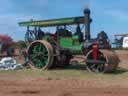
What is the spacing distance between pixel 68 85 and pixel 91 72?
14.4ft

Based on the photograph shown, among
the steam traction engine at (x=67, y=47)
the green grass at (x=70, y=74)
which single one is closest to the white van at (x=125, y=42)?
the steam traction engine at (x=67, y=47)

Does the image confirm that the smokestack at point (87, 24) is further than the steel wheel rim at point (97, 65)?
Yes

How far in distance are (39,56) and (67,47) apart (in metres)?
1.33

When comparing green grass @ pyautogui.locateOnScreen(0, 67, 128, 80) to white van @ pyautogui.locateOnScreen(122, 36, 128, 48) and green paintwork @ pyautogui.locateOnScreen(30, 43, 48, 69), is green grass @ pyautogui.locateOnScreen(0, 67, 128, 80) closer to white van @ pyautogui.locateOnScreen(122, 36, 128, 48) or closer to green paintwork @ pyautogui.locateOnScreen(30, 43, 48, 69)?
green paintwork @ pyautogui.locateOnScreen(30, 43, 48, 69)

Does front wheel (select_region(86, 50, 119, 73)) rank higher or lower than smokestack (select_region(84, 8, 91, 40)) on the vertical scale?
lower

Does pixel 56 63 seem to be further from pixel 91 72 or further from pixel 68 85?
pixel 68 85

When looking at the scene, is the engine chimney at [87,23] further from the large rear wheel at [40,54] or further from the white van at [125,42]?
the white van at [125,42]

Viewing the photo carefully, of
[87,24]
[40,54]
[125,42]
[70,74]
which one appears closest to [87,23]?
[87,24]

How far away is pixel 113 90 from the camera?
518 inches

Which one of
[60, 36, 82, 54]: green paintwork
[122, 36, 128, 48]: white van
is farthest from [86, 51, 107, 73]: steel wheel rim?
[122, 36, 128, 48]: white van

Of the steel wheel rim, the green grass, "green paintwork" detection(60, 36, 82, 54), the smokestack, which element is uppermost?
the smokestack

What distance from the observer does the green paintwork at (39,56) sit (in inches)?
799

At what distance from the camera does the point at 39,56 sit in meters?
20.4

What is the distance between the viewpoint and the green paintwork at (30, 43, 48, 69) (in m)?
20.3
